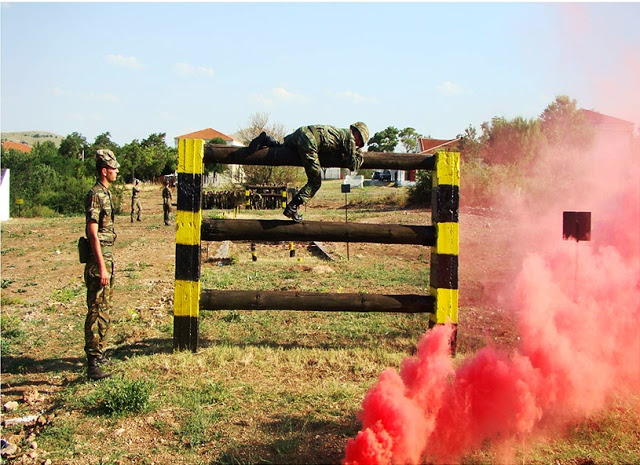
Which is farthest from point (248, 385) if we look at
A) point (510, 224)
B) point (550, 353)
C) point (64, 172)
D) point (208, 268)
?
point (64, 172)

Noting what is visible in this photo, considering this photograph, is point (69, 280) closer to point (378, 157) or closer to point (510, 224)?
point (378, 157)

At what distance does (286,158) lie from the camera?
5.59 m

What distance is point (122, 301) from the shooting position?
8.51 metres

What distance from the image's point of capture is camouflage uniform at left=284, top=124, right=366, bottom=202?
5.42 meters

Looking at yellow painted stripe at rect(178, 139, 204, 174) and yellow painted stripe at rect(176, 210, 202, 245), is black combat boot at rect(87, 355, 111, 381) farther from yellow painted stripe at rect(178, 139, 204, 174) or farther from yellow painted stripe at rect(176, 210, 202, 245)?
yellow painted stripe at rect(178, 139, 204, 174)

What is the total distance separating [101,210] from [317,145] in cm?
221

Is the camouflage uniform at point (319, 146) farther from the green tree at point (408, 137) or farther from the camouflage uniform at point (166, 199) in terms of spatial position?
the green tree at point (408, 137)

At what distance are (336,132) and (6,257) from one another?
1322 cm

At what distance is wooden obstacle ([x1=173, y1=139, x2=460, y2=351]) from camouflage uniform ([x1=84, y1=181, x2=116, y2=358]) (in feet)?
2.19

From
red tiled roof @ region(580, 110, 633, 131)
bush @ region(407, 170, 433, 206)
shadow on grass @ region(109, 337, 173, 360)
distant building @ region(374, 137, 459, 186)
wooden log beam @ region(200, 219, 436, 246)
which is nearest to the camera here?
wooden log beam @ region(200, 219, 436, 246)

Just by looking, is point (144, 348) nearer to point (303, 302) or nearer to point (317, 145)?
point (303, 302)

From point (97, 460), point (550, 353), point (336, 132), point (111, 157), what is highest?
point (336, 132)

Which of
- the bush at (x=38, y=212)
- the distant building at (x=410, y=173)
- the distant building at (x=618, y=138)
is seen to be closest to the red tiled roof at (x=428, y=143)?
the distant building at (x=410, y=173)

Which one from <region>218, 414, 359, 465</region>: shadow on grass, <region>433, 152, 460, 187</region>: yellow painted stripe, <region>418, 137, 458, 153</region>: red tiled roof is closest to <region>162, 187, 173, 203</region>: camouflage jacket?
<region>433, 152, 460, 187</region>: yellow painted stripe
